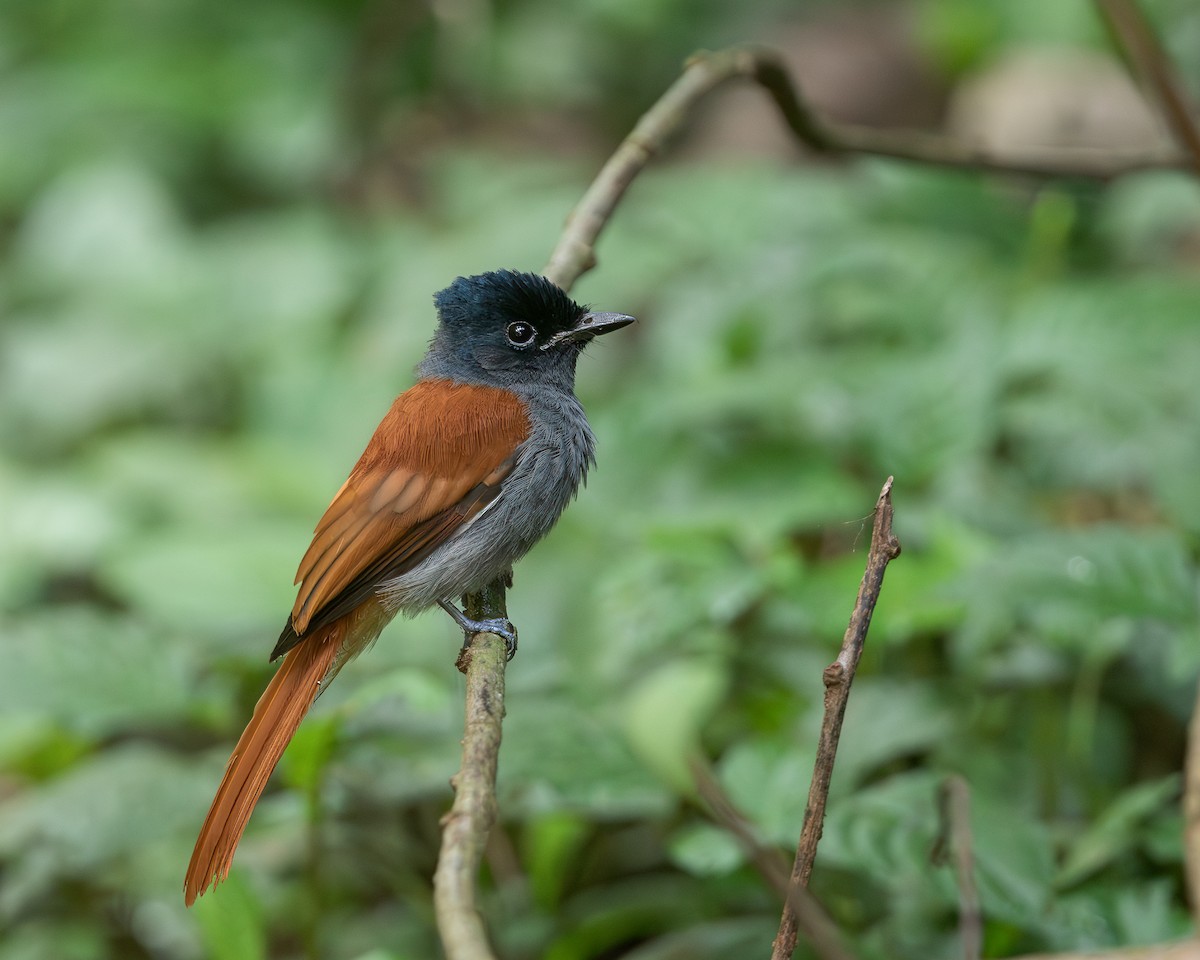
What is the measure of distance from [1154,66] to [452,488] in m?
1.82

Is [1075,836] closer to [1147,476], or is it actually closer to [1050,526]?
[1050,526]

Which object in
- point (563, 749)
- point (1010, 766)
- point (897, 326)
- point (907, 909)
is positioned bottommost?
point (907, 909)

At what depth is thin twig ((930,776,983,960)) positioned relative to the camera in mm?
2078

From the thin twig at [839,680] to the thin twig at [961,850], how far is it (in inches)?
13.6

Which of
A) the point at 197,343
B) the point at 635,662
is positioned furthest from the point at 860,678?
the point at 197,343

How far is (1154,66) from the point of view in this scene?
3.09 metres

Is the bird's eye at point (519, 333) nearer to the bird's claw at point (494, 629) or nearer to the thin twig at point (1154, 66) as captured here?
the bird's claw at point (494, 629)

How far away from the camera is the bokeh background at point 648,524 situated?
9.99ft

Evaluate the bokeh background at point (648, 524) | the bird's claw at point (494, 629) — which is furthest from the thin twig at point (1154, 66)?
the bird's claw at point (494, 629)

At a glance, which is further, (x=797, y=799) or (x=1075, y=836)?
(x=1075, y=836)

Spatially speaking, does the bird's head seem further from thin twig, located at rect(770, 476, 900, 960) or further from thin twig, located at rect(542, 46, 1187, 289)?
thin twig, located at rect(770, 476, 900, 960)

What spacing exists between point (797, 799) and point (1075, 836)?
76cm

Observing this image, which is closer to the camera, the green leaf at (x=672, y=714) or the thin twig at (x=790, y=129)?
the thin twig at (x=790, y=129)

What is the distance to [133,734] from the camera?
4918 mm
